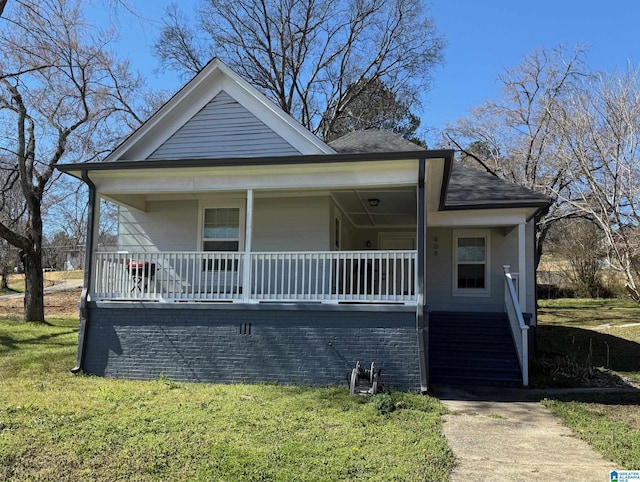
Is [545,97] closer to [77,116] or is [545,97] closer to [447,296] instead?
[447,296]

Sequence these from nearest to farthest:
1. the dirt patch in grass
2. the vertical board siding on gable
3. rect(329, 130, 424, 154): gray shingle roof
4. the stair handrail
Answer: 1. the stair handrail
2. the vertical board siding on gable
3. rect(329, 130, 424, 154): gray shingle roof
4. the dirt patch in grass

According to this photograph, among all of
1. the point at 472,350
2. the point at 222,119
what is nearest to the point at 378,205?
the point at 472,350

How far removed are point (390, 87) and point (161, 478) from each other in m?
26.5

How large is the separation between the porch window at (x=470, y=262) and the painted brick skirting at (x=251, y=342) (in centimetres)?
561

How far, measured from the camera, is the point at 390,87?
27953mm

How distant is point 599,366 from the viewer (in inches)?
437

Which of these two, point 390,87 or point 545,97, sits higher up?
point 390,87

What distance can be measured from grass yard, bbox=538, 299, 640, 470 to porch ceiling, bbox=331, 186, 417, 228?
4591 mm

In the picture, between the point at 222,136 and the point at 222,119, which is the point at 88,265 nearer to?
the point at 222,136

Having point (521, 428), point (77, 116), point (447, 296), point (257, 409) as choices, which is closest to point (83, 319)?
point (257, 409)

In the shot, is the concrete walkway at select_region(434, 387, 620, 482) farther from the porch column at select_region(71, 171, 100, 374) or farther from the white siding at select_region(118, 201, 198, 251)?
the white siding at select_region(118, 201, 198, 251)

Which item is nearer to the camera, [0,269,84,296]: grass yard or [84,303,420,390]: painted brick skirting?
[84,303,420,390]: painted brick skirting

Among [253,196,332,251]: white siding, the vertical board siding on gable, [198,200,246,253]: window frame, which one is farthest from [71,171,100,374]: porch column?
[253,196,332,251]: white siding

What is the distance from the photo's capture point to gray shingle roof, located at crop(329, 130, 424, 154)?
12.0 m
